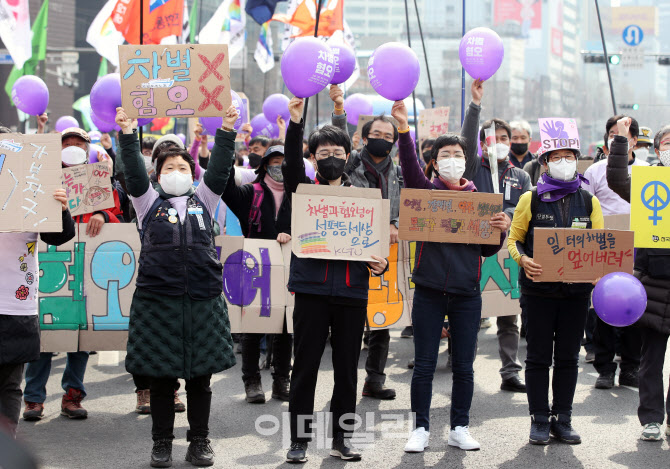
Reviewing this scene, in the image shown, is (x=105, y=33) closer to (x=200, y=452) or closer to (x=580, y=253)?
(x=200, y=452)

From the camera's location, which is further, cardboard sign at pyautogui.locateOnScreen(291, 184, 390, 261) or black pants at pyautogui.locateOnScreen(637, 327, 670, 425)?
black pants at pyautogui.locateOnScreen(637, 327, 670, 425)

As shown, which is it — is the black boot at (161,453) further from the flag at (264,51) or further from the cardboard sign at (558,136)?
the flag at (264,51)

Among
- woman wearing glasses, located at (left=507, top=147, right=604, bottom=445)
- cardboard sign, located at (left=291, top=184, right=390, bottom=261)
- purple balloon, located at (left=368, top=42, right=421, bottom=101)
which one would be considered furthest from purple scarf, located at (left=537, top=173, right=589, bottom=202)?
purple balloon, located at (left=368, top=42, right=421, bottom=101)

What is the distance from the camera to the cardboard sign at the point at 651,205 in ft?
18.4

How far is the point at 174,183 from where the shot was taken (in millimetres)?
5211

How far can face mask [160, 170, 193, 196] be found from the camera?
5.21 metres

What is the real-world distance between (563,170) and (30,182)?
3.21 m

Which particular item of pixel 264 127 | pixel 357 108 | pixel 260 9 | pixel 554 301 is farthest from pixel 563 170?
pixel 264 127

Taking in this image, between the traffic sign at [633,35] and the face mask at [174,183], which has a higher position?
the traffic sign at [633,35]

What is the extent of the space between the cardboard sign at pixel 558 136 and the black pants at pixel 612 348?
2201mm

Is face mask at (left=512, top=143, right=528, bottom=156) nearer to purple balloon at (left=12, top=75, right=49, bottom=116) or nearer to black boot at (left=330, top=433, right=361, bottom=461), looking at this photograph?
black boot at (left=330, top=433, right=361, bottom=461)

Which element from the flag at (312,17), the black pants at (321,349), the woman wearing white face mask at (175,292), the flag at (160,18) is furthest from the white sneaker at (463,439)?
the flag at (312,17)

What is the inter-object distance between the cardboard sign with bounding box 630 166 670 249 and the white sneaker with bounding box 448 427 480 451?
1.62m

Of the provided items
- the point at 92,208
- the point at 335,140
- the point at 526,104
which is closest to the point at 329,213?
the point at 335,140
